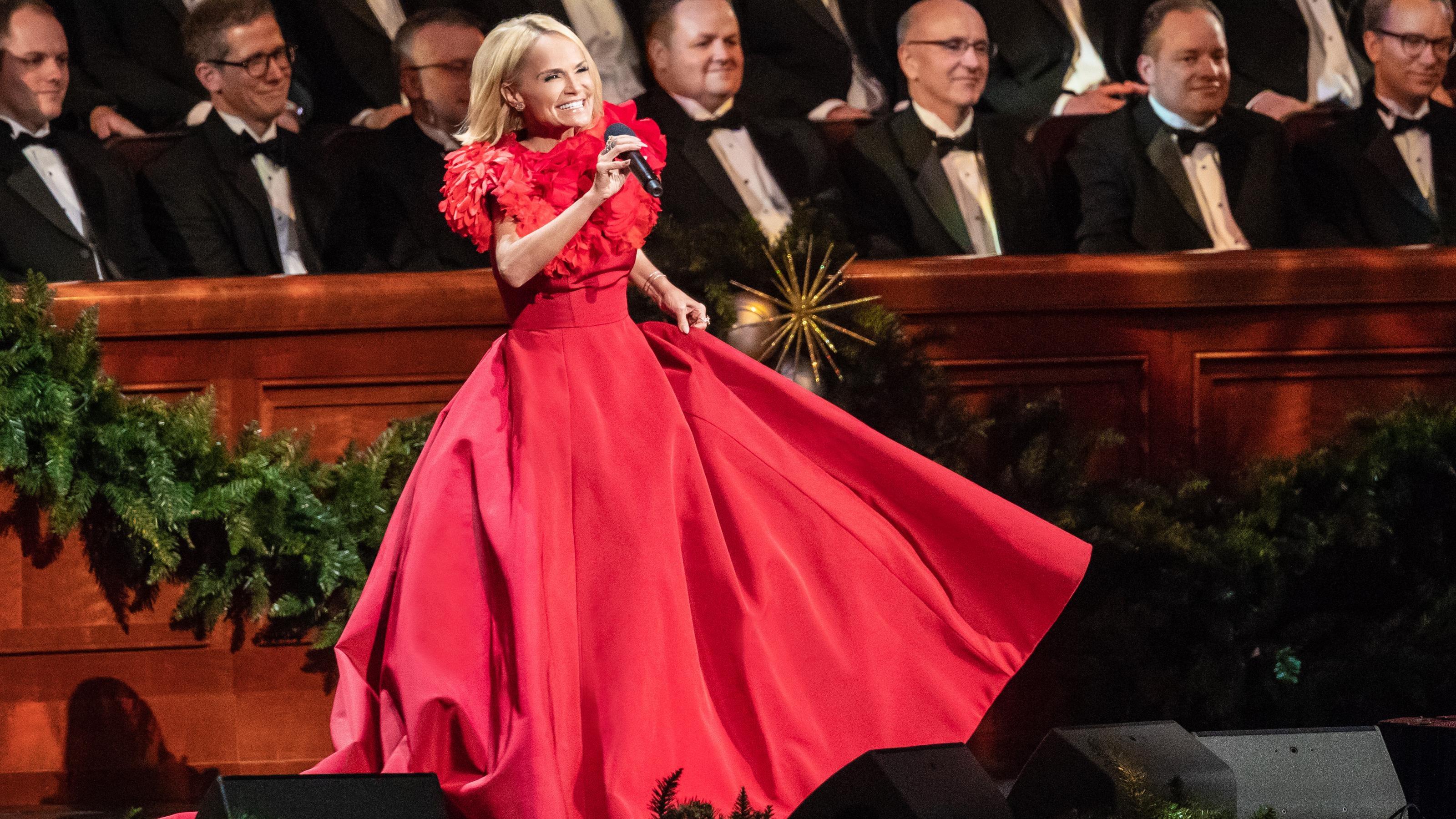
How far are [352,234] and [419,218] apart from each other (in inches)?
7.8

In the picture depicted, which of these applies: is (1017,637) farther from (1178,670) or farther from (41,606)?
(41,606)

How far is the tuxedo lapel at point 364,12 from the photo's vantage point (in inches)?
166

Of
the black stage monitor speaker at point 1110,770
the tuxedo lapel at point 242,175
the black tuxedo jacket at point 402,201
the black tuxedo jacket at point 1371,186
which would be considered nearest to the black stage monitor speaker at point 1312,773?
the black stage monitor speaker at point 1110,770

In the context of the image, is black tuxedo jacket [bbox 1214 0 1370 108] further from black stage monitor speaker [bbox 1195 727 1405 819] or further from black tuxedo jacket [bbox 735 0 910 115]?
black stage monitor speaker [bbox 1195 727 1405 819]

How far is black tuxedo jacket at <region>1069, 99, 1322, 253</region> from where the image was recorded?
4336 mm

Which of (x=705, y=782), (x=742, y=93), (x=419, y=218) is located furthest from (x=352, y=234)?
(x=705, y=782)

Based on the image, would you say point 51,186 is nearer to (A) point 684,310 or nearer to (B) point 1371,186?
(A) point 684,310

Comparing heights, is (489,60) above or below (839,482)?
above

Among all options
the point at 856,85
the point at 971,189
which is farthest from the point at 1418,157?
the point at 856,85

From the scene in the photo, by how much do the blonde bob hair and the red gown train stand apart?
1.7 inches

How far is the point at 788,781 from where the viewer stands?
7.61 ft

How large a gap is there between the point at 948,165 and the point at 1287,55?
3.67 ft

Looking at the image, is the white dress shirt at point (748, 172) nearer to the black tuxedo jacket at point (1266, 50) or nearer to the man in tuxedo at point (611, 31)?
the man in tuxedo at point (611, 31)

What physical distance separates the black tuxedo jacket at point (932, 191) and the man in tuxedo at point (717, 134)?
0.13 metres
